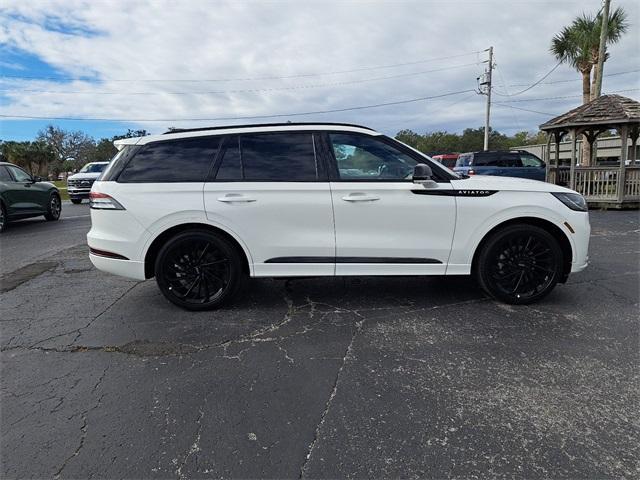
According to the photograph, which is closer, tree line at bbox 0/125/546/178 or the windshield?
the windshield

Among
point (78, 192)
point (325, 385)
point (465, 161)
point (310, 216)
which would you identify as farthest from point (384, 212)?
point (78, 192)

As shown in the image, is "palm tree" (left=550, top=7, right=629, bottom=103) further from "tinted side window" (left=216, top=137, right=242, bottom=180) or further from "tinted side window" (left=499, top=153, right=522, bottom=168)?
"tinted side window" (left=216, top=137, right=242, bottom=180)

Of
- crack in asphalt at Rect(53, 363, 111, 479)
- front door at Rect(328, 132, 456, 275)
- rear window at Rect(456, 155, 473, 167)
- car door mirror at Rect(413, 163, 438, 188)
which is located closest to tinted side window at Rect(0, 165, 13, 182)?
crack in asphalt at Rect(53, 363, 111, 479)

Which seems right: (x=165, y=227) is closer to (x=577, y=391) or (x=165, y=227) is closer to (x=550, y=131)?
(x=577, y=391)

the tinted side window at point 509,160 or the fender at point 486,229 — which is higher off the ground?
the tinted side window at point 509,160

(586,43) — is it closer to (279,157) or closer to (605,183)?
(605,183)

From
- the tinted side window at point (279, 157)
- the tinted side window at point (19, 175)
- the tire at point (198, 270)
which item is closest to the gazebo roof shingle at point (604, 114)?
the tinted side window at point (279, 157)

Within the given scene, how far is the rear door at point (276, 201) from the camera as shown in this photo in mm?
4141

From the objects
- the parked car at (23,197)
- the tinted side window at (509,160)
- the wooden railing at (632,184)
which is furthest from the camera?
the tinted side window at (509,160)

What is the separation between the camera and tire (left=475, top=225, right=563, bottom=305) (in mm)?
4273

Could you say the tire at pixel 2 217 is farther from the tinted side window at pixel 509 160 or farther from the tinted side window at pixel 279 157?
the tinted side window at pixel 509 160

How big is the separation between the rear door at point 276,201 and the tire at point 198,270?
8.4 inches

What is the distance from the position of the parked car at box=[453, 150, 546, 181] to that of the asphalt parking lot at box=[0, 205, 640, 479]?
41.6 ft

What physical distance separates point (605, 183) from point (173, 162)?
14217mm
